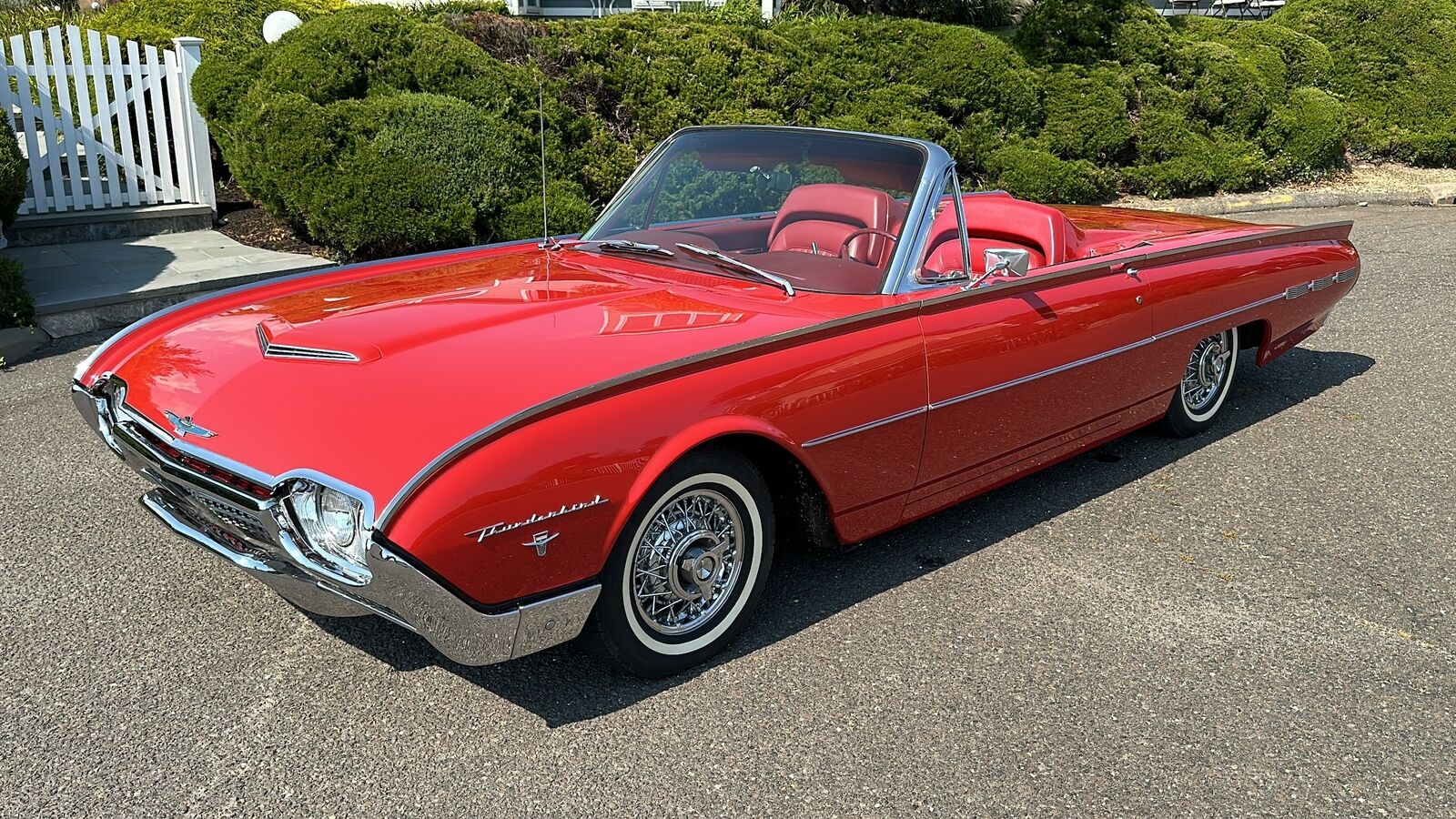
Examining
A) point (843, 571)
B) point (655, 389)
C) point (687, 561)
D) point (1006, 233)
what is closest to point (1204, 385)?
point (1006, 233)

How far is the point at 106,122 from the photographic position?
8742 millimetres

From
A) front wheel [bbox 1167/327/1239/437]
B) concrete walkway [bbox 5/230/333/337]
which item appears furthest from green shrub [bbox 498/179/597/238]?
front wheel [bbox 1167/327/1239/437]

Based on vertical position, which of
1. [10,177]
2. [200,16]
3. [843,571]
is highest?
[200,16]

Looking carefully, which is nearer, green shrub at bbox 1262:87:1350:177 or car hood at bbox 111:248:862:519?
car hood at bbox 111:248:862:519

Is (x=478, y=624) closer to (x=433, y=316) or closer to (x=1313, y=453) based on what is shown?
(x=433, y=316)

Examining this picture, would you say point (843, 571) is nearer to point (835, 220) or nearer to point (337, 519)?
point (835, 220)

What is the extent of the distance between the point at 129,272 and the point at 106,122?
79.3 inches

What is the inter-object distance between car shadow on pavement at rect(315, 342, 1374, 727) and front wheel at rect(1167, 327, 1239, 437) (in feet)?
0.30

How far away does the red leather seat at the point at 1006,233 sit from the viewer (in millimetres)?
4035

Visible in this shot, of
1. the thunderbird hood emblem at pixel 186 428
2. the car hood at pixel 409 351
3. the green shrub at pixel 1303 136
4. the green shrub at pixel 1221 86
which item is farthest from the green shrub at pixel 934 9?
the thunderbird hood emblem at pixel 186 428

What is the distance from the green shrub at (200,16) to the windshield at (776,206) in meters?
7.91

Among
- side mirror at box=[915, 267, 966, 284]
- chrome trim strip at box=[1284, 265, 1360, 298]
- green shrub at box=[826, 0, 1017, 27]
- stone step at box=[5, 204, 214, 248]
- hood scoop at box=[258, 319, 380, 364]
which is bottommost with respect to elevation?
stone step at box=[5, 204, 214, 248]

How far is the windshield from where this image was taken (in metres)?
3.79

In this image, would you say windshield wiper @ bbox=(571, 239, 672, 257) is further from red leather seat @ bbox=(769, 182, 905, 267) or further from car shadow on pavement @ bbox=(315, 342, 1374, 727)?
car shadow on pavement @ bbox=(315, 342, 1374, 727)
